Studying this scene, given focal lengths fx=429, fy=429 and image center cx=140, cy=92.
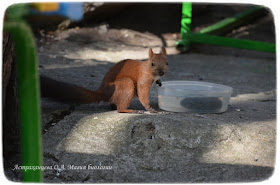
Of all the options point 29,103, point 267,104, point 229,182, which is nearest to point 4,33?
point 29,103

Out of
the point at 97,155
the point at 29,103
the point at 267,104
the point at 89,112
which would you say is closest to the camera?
the point at 29,103

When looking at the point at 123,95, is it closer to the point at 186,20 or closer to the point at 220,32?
the point at 186,20

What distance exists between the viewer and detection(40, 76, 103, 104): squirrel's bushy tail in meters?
2.99

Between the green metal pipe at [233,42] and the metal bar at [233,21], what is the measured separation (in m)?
0.39

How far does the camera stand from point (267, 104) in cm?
406

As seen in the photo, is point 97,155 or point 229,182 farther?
point 97,155

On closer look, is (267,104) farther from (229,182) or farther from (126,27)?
(126,27)

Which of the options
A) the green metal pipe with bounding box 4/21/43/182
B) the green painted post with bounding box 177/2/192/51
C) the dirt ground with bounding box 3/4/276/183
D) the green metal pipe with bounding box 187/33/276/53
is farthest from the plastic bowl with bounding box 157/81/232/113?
the green painted post with bounding box 177/2/192/51

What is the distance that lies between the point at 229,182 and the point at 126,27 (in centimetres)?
510

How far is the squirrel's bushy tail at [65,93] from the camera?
2988mm

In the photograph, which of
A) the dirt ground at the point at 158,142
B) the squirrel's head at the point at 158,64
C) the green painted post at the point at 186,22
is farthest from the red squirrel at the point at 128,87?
the green painted post at the point at 186,22

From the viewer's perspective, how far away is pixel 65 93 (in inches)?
125

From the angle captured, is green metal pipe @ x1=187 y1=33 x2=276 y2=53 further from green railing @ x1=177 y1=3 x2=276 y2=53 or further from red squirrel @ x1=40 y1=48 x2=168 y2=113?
red squirrel @ x1=40 y1=48 x2=168 y2=113

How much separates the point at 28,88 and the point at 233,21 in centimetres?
558
